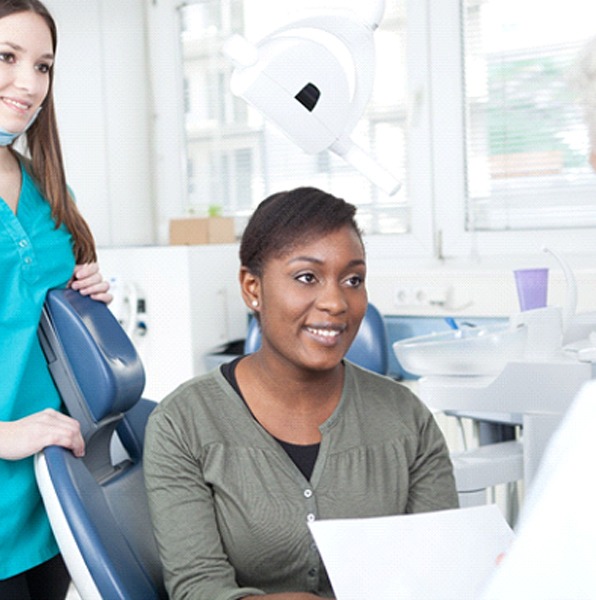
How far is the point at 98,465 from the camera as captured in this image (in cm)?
130

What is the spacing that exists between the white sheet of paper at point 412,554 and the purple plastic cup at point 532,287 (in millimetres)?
1002

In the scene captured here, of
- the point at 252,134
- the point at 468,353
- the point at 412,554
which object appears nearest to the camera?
the point at 412,554

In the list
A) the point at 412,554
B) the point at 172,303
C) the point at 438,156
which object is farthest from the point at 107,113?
the point at 412,554

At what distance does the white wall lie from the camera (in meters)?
3.46

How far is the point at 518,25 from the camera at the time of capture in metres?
3.05

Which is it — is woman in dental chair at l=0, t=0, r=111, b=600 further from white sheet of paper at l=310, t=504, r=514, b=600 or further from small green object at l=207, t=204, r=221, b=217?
small green object at l=207, t=204, r=221, b=217

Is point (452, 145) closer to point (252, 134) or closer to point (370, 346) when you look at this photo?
point (252, 134)

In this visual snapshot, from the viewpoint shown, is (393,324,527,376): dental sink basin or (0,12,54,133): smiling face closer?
(0,12,54,133): smiling face

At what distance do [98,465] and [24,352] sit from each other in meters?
0.19

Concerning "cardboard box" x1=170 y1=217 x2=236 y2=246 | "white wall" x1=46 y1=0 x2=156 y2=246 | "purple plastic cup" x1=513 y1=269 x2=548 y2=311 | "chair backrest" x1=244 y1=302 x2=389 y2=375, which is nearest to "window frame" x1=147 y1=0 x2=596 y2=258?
"cardboard box" x1=170 y1=217 x2=236 y2=246

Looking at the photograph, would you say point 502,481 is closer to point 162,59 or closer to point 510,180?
point 510,180

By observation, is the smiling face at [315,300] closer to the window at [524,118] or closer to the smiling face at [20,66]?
the smiling face at [20,66]

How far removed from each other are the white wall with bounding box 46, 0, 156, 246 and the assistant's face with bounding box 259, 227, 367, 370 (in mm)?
2381

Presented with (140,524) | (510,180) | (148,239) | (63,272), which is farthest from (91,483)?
(148,239)
